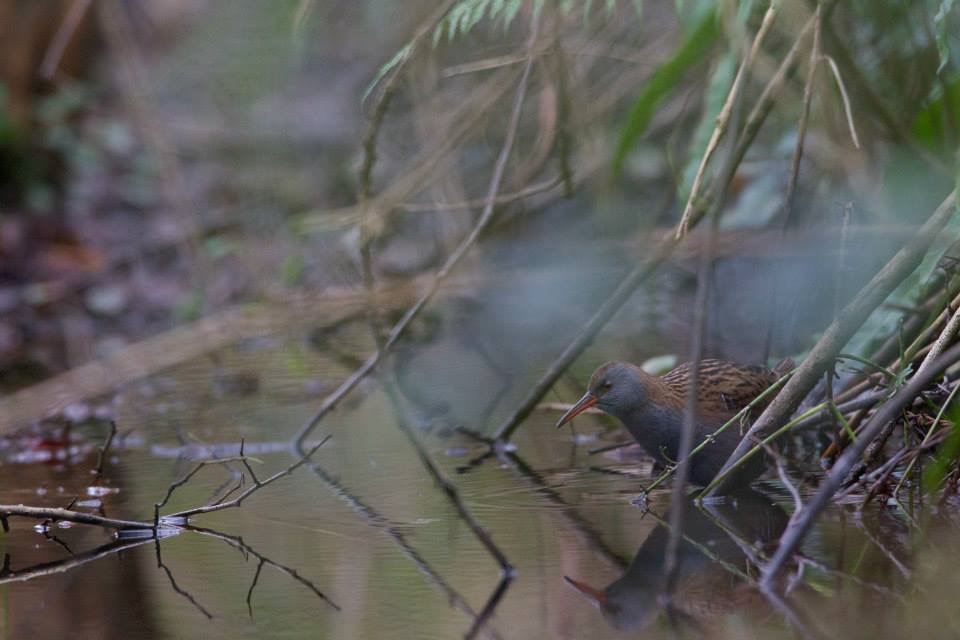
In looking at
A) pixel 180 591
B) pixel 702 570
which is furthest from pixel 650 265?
pixel 180 591

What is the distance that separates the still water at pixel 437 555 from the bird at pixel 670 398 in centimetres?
13

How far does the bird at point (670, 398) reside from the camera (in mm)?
3544

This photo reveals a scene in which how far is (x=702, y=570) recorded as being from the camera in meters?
2.52

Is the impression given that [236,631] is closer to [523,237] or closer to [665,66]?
[665,66]

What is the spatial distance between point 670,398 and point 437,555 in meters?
1.12

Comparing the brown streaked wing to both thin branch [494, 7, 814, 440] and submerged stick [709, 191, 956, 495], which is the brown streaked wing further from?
submerged stick [709, 191, 956, 495]

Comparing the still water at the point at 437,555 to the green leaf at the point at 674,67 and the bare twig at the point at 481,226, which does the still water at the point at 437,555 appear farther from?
the green leaf at the point at 674,67

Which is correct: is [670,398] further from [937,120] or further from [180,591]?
[180,591]

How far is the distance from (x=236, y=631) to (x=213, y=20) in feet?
8.62

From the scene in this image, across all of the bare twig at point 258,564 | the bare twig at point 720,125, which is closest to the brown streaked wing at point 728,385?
the bare twig at point 720,125

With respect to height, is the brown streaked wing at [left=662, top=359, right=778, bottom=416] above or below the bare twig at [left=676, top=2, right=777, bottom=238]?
below

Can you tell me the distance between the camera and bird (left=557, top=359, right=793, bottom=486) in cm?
354

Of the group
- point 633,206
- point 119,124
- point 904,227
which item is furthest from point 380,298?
point 119,124

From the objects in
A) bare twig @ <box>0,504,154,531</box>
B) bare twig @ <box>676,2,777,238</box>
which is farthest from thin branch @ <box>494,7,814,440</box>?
bare twig @ <box>0,504,154,531</box>
